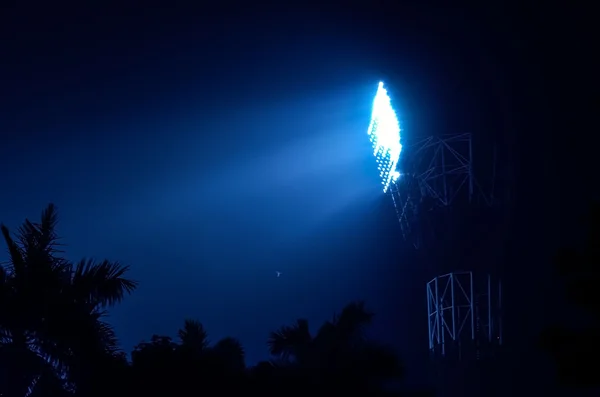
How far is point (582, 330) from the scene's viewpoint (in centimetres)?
1101

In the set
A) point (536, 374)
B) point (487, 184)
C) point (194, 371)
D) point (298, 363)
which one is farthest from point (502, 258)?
point (194, 371)

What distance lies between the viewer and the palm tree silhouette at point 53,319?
517 inches

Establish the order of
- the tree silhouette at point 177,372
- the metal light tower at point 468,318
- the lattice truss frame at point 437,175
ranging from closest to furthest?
the tree silhouette at point 177,372
the metal light tower at point 468,318
the lattice truss frame at point 437,175

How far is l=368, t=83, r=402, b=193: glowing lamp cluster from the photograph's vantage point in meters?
36.8

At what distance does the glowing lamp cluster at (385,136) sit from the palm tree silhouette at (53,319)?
24.0 metres

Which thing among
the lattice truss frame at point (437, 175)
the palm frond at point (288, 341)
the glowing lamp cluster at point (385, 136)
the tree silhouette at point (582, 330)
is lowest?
the tree silhouette at point (582, 330)

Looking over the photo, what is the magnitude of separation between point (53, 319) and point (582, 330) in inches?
317

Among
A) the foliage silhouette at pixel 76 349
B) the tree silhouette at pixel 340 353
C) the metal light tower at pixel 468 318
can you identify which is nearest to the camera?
the foliage silhouette at pixel 76 349

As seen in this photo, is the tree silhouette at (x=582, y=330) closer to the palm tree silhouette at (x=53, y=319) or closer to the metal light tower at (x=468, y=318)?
the palm tree silhouette at (x=53, y=319)

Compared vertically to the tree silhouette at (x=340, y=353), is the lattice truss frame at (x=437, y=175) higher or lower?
higher

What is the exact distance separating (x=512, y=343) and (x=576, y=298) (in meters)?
27.4

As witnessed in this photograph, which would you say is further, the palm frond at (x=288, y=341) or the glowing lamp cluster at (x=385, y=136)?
the glowing lamp cluster at (x=385, y=136)

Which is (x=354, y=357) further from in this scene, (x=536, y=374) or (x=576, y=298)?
(x=536, y=374)

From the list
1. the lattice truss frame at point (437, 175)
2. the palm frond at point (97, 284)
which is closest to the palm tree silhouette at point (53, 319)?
the palm frond at point (97, 284)
